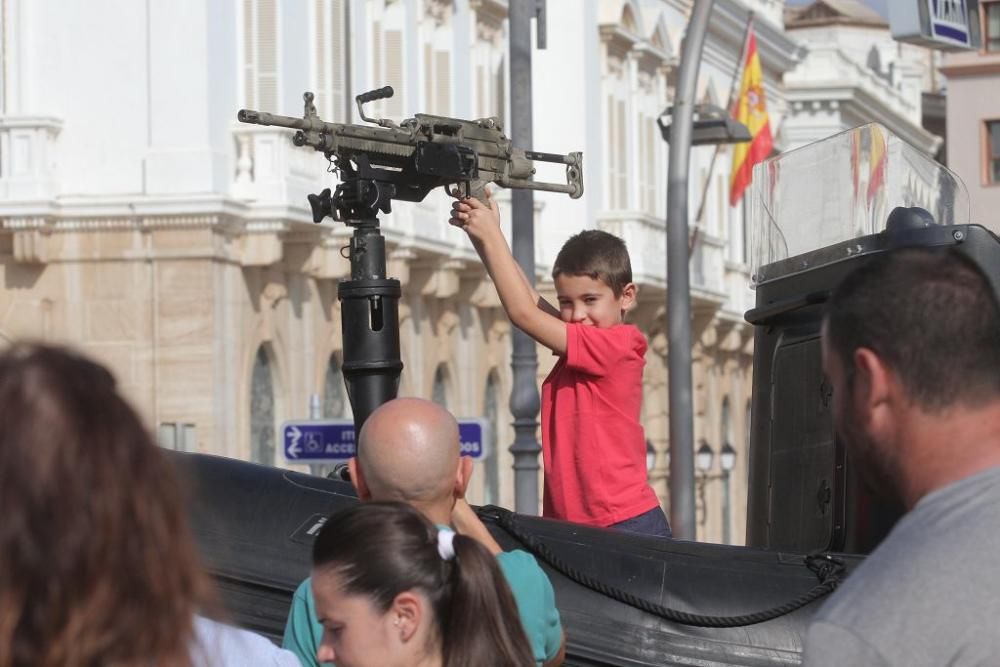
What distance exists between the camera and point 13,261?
80.7ft

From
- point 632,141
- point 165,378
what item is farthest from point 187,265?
point 632,141

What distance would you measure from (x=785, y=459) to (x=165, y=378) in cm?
1797

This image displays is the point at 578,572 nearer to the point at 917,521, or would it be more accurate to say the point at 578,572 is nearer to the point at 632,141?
the point at 917,521

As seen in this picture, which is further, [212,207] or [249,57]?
[249,57]

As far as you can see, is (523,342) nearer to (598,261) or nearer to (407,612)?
(598,261)

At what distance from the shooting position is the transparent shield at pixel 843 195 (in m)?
6.95

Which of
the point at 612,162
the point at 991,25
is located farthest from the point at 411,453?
the point at 991,25

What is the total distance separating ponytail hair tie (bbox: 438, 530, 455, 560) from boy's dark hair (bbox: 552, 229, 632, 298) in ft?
7.79

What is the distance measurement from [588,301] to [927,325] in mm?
3167

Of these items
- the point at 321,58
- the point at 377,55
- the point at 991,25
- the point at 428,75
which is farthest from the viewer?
the point at 991,25

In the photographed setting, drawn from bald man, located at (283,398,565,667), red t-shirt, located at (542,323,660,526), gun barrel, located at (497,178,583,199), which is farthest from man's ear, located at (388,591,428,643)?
gun barrel, located at (497,178,583,199)

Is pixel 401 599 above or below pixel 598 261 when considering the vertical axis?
below

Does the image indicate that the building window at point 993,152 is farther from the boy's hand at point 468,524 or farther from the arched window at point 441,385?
the boy's hand at point 468,524

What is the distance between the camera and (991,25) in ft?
178
